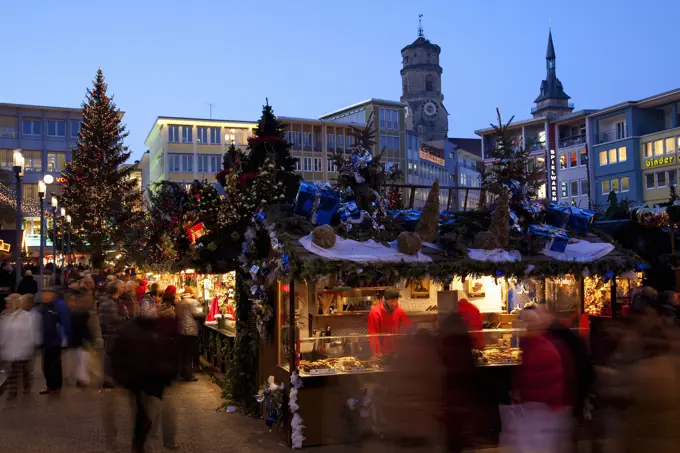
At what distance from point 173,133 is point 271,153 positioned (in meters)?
63.3

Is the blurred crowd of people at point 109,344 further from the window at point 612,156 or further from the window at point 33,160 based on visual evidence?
the window at point 33,160

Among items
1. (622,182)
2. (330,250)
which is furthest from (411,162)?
(330,250)

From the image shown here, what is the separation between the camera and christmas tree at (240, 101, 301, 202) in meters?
11.4

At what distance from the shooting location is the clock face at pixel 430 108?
124438mm

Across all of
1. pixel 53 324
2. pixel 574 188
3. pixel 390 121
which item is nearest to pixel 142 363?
pixel 53 324

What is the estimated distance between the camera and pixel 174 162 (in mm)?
72250

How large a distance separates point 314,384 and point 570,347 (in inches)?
134

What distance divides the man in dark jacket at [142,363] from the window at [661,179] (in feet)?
175

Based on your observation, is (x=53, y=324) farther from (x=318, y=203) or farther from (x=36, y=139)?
(x=36, y=139)

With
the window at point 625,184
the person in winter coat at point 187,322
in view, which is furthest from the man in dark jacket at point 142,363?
the window at point 625,184

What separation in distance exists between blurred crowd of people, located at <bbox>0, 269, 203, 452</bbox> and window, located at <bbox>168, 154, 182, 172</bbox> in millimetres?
58479

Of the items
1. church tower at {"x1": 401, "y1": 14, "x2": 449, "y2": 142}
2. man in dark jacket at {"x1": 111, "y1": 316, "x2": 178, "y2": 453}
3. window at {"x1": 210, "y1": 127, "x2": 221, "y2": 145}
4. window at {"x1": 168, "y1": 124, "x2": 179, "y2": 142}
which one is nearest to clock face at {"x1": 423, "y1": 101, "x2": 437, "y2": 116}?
church tower at {"x1": 401, "y1": 14, "x2": 449, "y2": 142}

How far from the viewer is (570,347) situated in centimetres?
683

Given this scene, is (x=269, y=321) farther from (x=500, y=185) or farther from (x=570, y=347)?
(x=570, y=347)
